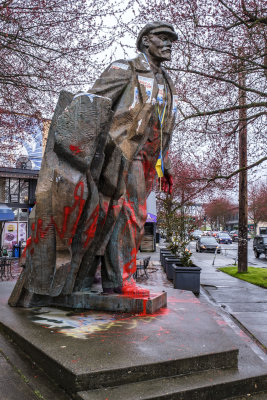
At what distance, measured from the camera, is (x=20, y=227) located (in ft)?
75.5

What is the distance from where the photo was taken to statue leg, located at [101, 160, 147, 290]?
13.9 feet

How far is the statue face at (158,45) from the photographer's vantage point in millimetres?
4578

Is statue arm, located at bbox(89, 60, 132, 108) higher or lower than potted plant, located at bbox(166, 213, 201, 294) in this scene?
higher

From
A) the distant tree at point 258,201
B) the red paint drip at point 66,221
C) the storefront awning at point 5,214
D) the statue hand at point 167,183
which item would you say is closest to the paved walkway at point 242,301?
the statue hand at point 167,183

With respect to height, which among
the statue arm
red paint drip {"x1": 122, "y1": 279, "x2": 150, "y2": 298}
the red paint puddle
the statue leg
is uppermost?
the statue arm

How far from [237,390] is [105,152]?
2.36 metres

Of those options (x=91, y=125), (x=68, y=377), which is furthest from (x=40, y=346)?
(x=91, y=125)

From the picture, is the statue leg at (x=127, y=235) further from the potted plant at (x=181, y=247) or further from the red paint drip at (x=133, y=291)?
the potted plant at (x=181, y=247)

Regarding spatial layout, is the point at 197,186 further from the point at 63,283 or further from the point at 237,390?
the point at 237,390

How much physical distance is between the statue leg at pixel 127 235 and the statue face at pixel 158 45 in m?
1.25

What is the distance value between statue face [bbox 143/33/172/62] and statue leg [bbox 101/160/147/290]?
49.2 inches

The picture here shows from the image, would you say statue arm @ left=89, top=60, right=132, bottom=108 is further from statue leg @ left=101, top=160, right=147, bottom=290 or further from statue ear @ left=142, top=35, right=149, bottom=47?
statue leg @ left=101, top=160, right=147, bottom=290

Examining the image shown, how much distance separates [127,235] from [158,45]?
86.1 inches

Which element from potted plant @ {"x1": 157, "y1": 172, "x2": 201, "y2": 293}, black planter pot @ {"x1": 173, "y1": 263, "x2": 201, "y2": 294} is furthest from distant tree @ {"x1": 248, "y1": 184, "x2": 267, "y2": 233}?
black planter pot @ {"x1": 173, "y1": 263, "x2": 201, "y2": 294}
